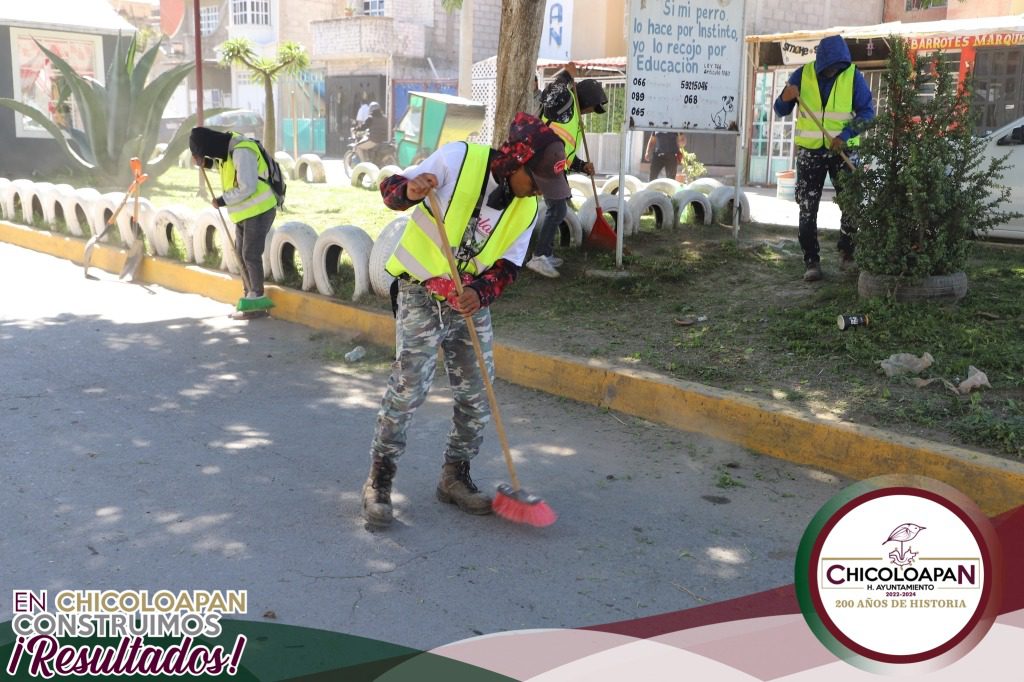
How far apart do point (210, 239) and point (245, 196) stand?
2068mm

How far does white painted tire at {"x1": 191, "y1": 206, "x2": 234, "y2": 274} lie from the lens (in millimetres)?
9242

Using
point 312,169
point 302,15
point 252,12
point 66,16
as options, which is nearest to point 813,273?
point 312,169

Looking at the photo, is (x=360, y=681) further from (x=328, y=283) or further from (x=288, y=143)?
(x=288, y=143)

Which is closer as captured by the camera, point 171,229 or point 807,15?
point 171,229

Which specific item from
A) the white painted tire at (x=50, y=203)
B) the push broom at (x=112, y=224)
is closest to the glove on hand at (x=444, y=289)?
the push broom at (x=112, y=224)

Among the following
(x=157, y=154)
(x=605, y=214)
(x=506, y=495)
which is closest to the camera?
(x=506, y=495)

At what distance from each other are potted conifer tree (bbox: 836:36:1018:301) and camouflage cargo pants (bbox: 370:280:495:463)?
131 inches

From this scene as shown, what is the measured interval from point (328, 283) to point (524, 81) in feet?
7.48

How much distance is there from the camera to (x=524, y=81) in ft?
27.1

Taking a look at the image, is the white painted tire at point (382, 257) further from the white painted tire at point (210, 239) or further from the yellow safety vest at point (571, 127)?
the white painted tire at point (210, 239)

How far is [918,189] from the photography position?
246 inches

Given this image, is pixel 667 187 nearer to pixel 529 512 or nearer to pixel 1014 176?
pixel 1014 176

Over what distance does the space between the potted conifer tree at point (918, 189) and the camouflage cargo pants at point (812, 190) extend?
0.87 meters

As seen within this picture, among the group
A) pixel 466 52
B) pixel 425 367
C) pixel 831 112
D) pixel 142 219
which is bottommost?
pixel 425 367
